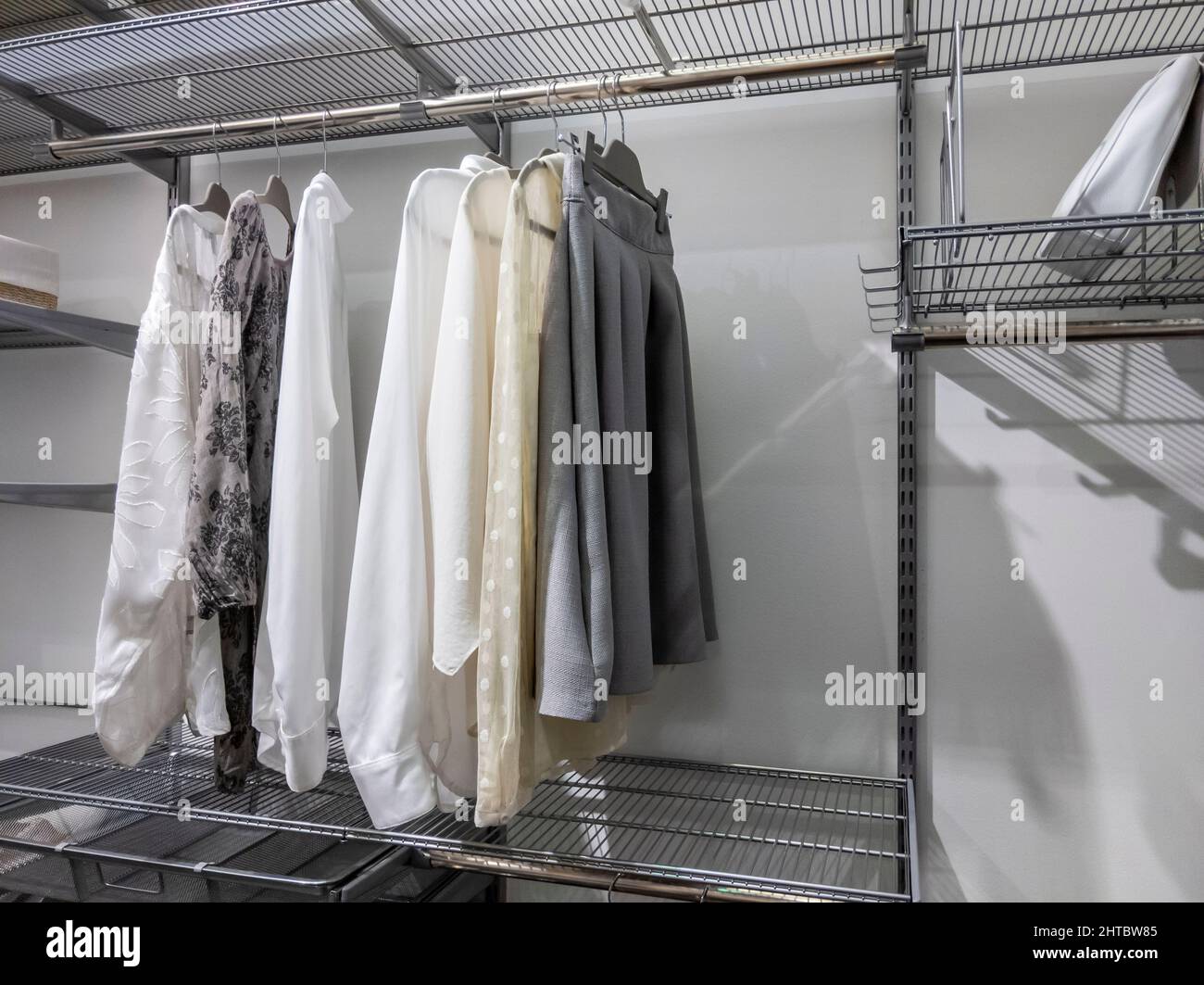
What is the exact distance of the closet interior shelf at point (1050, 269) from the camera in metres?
0.99

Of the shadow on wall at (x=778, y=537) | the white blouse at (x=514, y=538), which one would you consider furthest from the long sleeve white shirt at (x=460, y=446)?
the shadow on wall at (x=778, y=537)

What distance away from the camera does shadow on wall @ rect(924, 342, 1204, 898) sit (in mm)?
1275

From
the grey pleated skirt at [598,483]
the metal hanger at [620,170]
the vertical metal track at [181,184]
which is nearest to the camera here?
the grey pleated skirt at [598,483]

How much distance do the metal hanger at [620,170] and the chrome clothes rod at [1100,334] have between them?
1.31ft

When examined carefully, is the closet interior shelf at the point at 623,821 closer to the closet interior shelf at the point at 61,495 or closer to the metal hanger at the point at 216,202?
the closet interior shelf at the point at 61,495

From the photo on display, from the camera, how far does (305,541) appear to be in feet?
3.76

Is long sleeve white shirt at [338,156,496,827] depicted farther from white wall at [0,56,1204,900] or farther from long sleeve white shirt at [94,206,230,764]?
white wall at [0,56,1204,900]

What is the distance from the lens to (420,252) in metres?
1.14

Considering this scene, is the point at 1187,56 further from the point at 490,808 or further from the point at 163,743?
the point at 163,743

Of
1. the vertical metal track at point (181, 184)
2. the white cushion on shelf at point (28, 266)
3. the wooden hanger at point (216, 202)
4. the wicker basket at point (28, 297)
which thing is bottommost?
the wicker basket at point (28, 297)

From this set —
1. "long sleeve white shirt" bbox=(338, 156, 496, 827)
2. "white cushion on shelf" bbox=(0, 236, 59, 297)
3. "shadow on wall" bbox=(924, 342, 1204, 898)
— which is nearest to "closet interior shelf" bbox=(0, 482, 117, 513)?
"white cushion on shelf" bbox=(0, 236, 59, 297)

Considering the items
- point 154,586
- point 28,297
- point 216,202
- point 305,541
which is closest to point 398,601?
point 305,541

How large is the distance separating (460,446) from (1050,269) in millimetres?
893
